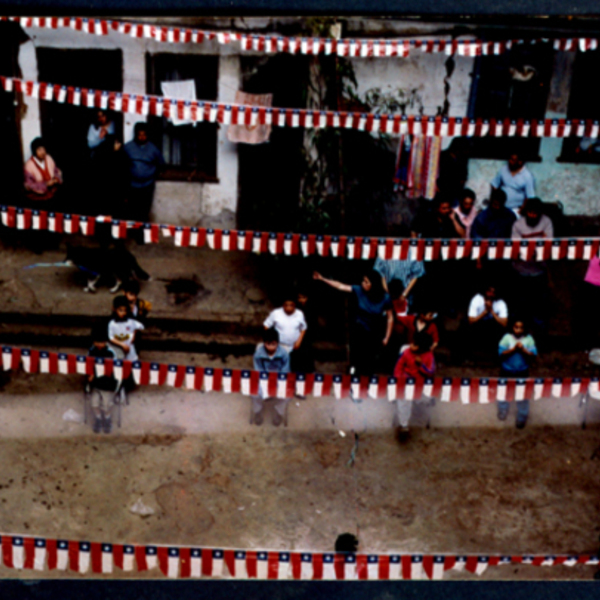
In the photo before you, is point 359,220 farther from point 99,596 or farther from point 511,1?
point 99,596

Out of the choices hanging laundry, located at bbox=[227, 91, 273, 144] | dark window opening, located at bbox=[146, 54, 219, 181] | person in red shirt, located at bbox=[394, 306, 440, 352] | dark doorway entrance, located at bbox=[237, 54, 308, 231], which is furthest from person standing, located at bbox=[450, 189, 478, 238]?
dark window opening, located at bbox=[146, 54, 219, 181]

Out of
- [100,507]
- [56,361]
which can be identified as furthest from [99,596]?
[56,361]

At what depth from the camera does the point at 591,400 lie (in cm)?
966

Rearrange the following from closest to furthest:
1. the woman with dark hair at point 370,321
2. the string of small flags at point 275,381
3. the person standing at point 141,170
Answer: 1. the string of small flags at point 275,381
2. the woman with dark hair at point 370,321
3. the person standing at point 141,170

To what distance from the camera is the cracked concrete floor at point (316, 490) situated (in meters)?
7.91

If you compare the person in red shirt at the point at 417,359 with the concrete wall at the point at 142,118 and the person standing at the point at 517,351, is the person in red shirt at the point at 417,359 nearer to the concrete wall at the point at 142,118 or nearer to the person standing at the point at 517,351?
the person standing at the point at 517,351

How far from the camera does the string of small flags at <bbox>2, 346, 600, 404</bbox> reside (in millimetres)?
8094

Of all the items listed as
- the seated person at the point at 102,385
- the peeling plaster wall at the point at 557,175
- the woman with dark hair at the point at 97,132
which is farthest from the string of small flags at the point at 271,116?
the seated person at the point at 102,385

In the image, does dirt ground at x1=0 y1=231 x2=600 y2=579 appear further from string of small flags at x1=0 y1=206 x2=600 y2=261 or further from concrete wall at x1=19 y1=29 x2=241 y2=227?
concrete wall at x1=19 y1=29 x2=241 y2=227

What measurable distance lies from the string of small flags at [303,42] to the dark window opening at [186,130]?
0.77 meters

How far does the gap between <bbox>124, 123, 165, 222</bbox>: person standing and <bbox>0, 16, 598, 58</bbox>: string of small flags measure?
1.25 m

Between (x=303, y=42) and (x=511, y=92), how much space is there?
11.2 ft

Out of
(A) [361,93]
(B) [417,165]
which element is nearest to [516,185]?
(B) [417,165]

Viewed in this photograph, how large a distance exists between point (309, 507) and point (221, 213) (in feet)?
18.8
